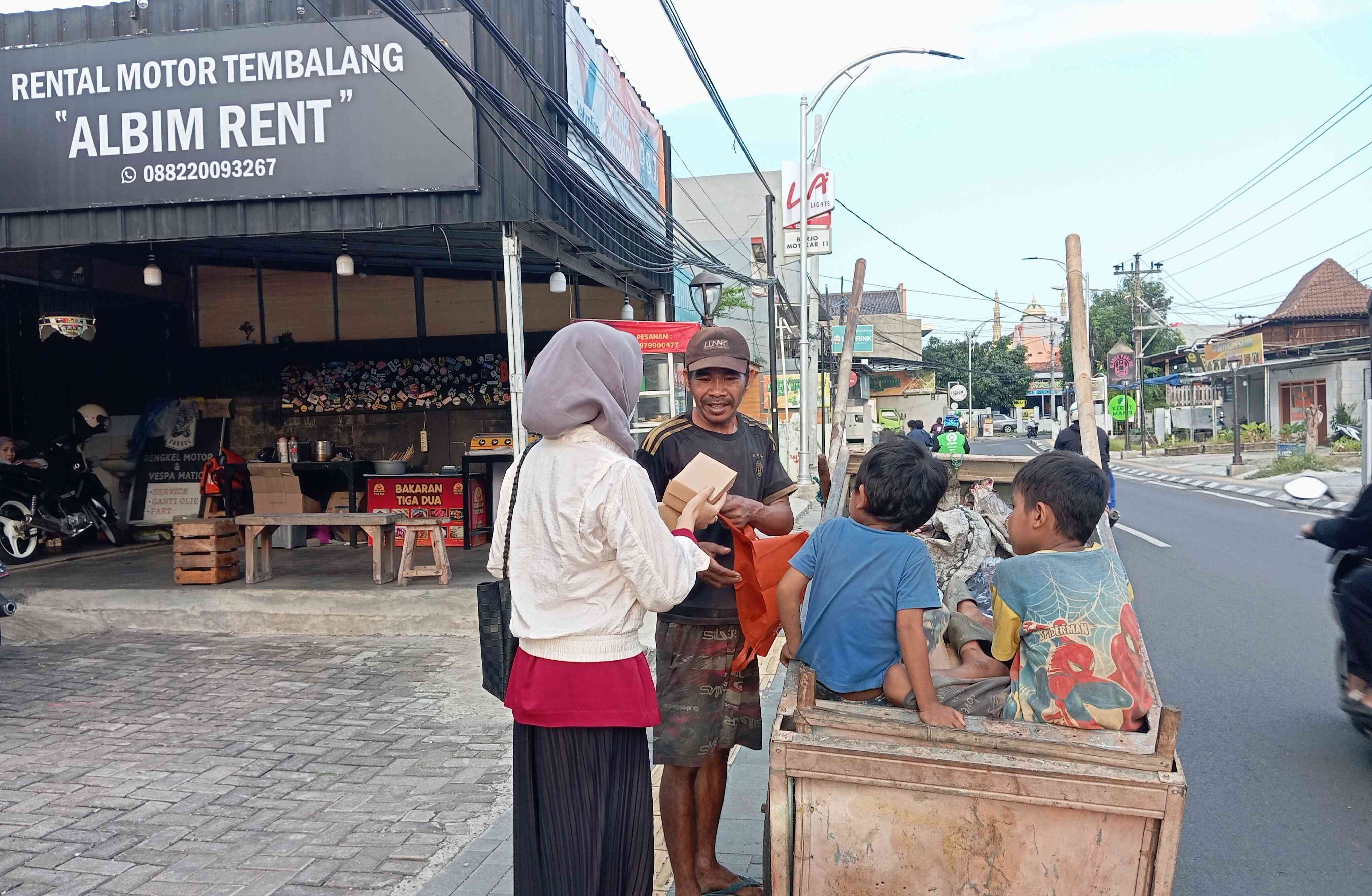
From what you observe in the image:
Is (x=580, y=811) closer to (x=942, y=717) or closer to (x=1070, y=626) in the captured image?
(x=942, y=717)

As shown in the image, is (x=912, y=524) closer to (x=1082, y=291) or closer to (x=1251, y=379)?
(x=1082, y=291)

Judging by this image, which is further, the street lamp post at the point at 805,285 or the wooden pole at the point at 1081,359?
the street lamp post at the point at 805,285

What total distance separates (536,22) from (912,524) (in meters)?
6.58

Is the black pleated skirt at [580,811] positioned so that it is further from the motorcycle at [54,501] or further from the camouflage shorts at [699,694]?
the motorcycle at [54,501]

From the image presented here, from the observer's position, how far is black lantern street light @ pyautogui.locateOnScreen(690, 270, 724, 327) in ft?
40.3

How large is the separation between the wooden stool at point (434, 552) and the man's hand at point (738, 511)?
5218 millimetres

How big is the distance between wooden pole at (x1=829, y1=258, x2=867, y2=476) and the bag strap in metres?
9.24

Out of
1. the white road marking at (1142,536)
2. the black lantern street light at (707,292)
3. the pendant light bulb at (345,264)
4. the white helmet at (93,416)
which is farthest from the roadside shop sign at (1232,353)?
the white helmet at (93,416)

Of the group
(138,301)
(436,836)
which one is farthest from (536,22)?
(138,301)

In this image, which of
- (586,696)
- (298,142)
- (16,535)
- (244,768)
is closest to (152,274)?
(298,142)

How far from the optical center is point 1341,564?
14.6ft

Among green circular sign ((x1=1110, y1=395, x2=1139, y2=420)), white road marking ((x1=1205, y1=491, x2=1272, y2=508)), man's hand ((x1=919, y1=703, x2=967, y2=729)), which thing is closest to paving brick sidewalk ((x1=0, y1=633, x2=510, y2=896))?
man's hand ((x1=919, y1=703, x2=967, y2=729))

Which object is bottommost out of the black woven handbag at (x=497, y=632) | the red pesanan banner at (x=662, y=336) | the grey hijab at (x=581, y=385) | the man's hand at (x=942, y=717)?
the man's hand at (x=942, y=717)

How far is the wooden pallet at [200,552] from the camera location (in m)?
8.03
